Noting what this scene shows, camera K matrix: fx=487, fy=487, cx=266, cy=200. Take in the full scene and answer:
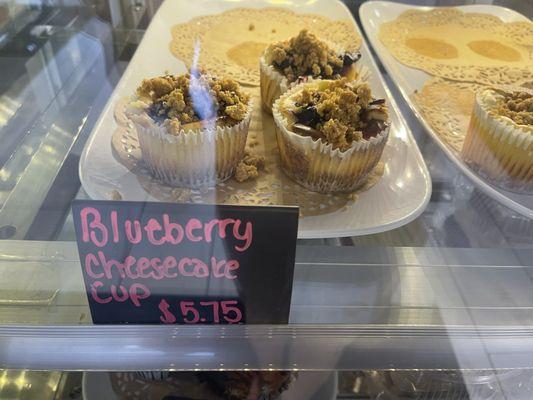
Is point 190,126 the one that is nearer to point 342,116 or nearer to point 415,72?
point 342,116

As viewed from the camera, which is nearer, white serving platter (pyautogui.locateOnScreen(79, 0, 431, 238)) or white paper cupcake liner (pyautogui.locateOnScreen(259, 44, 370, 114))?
white serving platter (pyautogui.locateOnScreen(79, 0, 431, 238))

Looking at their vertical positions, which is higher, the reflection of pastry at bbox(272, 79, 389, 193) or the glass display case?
the reflection of pastry at bbox(272, 79, 389, 193)

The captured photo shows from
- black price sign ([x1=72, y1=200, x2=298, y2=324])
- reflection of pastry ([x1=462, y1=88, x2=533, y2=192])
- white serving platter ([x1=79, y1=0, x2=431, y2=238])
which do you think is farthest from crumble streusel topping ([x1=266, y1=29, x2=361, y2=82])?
black price sign ([x1=72, y1=200, x2=298, y2=324])

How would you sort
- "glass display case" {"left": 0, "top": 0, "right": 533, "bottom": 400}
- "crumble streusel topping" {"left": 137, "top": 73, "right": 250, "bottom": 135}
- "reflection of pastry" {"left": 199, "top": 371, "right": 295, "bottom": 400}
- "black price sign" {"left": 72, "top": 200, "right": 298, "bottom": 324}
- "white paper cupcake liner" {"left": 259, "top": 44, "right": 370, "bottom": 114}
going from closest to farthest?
"black price sign" {"left": 72, "top": 200, "right": 298, "bottom": 324} → "glass display case" {"left": 0, "top": 0, "right": 533, "bottom": 400} → "reflection of pastry" {"left": 199, "top": 371, "right": 295, "bottom": 400} → "crumble streusel topping" {"left": 137, "top": 73, "right": 250, "bottom": 135} → "white paper cupcake liner" {"left": 259, "top": 44, "right": 370, "bottom": 114}

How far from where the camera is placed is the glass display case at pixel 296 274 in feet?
2.69

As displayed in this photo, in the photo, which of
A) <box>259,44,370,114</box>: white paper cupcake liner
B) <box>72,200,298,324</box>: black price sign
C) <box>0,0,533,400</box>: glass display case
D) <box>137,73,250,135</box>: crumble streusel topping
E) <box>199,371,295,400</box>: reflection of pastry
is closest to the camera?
<box>72,200,298,324</box>: black price sign

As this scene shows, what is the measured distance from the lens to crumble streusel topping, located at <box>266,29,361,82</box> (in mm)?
1452

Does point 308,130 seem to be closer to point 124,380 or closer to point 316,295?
point 316,295

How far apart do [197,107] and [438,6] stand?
54.7 inches

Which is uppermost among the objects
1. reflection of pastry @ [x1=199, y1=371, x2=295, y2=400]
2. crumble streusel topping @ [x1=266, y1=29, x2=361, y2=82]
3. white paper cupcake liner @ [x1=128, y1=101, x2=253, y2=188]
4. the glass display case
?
crumble streusel topping @ [x1=266, y1=29, x2=361, y2=82]

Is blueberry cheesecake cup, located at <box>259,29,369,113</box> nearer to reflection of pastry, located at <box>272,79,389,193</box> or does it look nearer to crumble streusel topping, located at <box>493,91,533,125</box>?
reflection of pastry, located at <box>272,79,389,193</box>

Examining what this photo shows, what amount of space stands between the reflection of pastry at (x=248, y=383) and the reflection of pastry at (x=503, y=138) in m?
0.70

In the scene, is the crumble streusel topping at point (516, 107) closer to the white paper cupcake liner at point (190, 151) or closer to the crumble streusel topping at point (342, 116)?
the crumble streusel topping at point (342, 116)

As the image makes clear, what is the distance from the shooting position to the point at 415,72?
1.66 m
